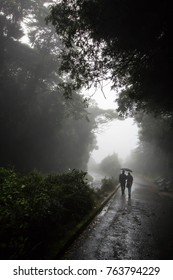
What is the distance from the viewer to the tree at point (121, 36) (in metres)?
9.25

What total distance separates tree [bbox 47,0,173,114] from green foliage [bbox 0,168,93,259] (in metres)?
5.43

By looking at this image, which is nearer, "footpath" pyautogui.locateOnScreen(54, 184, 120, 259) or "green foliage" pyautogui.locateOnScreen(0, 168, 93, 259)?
"green foliage" pyautogui.locateOnScreen(0, 168, 93, 259)

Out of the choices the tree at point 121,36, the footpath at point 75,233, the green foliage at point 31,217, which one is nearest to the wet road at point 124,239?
the footpath at point 75,233

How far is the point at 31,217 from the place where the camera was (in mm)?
6375

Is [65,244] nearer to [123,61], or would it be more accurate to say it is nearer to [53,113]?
[123,61]

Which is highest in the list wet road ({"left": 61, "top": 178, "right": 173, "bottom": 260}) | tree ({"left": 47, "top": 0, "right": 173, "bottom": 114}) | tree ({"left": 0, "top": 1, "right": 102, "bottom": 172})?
tree ({"left": 0, "top": 1, "right": 102, "bottom": 172})

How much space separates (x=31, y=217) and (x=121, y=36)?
7.93m

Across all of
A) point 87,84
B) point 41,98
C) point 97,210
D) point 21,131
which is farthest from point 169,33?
point 41,98

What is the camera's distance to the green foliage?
17.5ft

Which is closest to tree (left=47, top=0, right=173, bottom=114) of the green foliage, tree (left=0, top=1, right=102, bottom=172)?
the green foliage

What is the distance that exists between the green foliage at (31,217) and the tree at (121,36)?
5428 millimetres

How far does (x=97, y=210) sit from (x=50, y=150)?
2306 centimetres

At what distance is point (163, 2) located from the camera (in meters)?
8.88

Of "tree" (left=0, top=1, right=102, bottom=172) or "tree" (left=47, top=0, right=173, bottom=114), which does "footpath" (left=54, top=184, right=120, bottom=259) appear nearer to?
"tree" (left=47, top=0, right=173, bottom=114)
